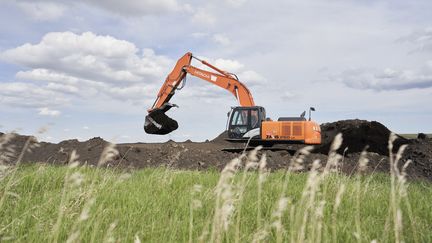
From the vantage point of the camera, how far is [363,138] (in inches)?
832

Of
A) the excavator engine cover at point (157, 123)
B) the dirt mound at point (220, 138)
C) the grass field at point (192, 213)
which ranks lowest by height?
the grass field at point (192, 213)

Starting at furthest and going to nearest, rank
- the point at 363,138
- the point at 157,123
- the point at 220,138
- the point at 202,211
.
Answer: the point at 220,138, the point at 363,138, the point at 157,123, the point at 202,211

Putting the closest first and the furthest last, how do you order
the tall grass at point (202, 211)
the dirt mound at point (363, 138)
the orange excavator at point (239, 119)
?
the tall grass at point (202, 211)
the orange excavator at point (239, 119)
the dirt mound at point (363, 138)

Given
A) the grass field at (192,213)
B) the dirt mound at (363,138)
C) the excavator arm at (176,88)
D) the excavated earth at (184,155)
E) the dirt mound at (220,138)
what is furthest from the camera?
the dirt mound at (220,138)

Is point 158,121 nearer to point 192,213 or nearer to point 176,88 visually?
point 176,88

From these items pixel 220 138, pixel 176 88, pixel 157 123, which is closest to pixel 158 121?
pixel 157 123

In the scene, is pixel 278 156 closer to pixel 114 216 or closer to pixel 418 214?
pixel 418 214

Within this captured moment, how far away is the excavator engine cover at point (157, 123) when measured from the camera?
18484 millimetres

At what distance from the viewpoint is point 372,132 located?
21.4m

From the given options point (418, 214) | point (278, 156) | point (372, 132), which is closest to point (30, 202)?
point (418, 214)

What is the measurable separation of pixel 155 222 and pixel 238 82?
552 inches

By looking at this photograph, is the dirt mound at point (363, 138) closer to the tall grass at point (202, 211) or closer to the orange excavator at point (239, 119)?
the orange excavator at point (239, 119)

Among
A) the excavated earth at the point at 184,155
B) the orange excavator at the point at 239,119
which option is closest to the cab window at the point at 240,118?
the orange excavator at the point at 239,119

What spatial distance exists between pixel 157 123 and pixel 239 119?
3.61 meters
